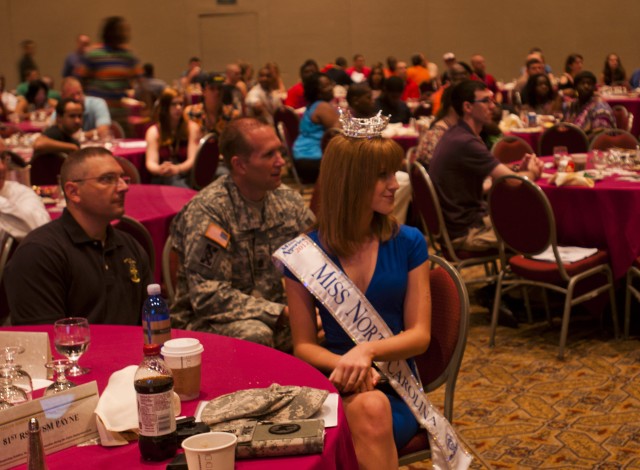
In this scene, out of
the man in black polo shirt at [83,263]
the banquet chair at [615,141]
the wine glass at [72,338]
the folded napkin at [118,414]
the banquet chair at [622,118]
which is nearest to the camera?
the folded napkin at [118,414]

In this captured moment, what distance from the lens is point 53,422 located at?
68.7 inches

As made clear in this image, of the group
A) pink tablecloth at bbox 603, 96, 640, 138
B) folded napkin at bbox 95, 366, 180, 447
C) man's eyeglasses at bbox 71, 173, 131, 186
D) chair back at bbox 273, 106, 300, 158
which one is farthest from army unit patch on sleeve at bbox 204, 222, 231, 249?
pink tablecloth at bbox 603, 96, 640, 138

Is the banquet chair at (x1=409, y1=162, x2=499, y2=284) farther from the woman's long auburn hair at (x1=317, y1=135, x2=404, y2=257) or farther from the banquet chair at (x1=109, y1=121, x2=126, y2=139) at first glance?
the banquet chair at (x1=109, y1=121, x2=126, y2=139)

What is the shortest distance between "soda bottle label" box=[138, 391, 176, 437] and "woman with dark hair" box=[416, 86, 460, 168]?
3.90 m

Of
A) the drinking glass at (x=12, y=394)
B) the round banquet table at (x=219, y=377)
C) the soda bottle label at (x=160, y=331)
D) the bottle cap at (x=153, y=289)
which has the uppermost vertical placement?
the bottle cap at (x=153, y=289)

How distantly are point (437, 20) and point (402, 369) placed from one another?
675 inches

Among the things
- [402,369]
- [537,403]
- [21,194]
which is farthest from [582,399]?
[21,194]

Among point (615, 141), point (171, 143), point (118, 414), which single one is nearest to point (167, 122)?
point (171, 143)

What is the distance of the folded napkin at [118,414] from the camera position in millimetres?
1769

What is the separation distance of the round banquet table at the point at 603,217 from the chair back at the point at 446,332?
7.04 ft

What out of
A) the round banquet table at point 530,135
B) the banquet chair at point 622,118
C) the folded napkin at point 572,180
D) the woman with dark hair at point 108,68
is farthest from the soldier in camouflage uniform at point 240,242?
the banquet chair at point 622,118

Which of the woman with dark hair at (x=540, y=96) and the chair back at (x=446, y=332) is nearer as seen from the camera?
the chair back at (x=446, y=332)

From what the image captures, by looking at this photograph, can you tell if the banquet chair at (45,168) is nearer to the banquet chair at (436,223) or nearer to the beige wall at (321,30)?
the banquet chair at (436,223)

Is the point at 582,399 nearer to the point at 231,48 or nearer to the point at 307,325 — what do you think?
the point at 307,325
